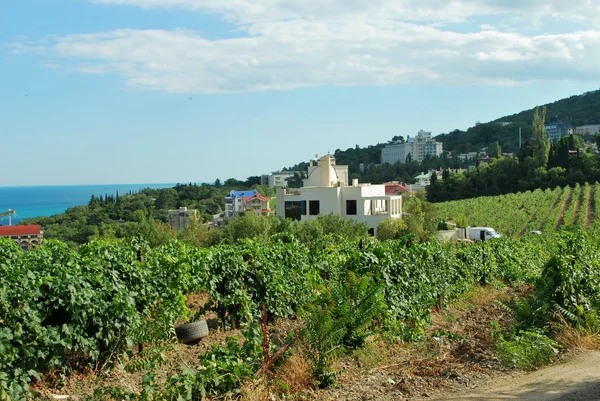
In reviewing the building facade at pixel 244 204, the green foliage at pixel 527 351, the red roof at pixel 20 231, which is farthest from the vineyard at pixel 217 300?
the building facade at pixel 244 204

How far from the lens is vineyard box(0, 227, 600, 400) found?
284 inches

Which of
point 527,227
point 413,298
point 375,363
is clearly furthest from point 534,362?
point 527,227

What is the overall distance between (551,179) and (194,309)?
82396 mm

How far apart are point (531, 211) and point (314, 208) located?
2360cm

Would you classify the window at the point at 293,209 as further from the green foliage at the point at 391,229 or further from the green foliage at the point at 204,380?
the green foliage at the point at 204,380

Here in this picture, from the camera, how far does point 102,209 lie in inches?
4614

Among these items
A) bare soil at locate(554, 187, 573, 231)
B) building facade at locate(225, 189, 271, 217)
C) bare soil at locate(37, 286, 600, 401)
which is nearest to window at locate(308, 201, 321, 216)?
bare soil at locate(554, 187, 573, 231)

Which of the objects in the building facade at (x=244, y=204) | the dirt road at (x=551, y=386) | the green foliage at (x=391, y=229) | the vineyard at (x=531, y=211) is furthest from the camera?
the building facade at (x=244, y=204)

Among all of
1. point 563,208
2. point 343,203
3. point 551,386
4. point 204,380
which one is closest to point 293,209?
point 343,203

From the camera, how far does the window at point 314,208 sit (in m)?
56.2

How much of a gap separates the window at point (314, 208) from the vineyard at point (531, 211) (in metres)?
12.4

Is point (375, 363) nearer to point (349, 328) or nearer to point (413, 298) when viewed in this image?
point (349, 328)

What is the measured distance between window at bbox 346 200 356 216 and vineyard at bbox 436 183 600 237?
932cm

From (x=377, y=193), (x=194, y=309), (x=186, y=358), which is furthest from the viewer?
(x=377, y=193)
